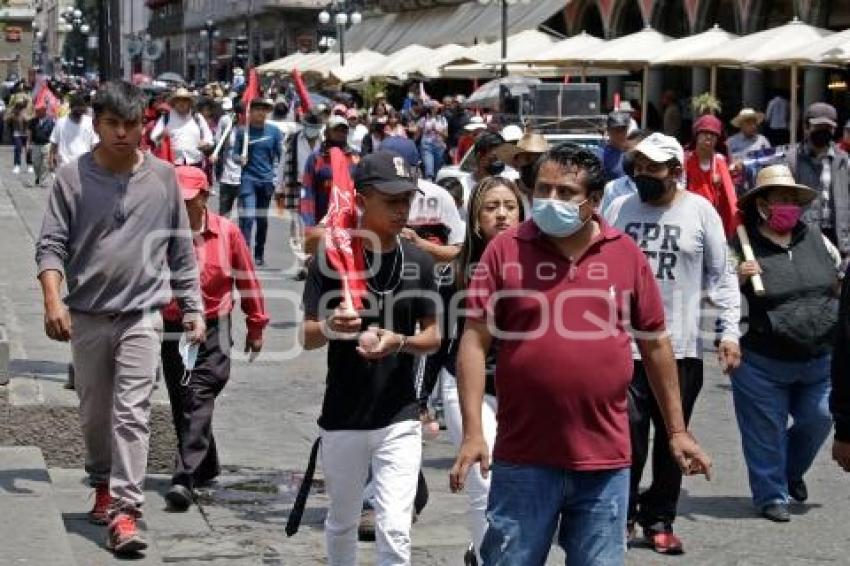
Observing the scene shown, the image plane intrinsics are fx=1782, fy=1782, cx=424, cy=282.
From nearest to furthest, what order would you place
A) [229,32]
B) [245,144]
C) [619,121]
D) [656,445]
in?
1. [656,445]
2. [619,121]
3. [245,144]
4. [229,32]

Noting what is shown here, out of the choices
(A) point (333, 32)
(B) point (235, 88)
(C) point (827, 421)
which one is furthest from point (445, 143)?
(A) point (333, 32)

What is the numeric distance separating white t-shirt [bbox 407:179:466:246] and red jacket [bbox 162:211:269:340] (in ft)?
3.22

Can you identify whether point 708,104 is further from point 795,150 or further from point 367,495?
point 367,495

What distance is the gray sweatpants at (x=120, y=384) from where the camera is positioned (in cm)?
692

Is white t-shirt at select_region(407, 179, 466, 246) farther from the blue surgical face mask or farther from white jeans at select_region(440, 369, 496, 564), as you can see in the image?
the blue surgical face mask

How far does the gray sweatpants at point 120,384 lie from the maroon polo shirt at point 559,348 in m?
2.11

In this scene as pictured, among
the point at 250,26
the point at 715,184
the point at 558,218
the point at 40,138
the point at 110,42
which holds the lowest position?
the point at 40,138

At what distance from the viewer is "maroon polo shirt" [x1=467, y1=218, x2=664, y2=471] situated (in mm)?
5188

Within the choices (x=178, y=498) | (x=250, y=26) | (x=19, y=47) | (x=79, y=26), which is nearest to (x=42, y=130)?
(x=178, y=498)

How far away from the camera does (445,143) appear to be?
2805 cm

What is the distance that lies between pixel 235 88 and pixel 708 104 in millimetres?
19634

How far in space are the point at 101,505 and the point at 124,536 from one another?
68 centimetres

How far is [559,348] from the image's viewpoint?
5.20 m

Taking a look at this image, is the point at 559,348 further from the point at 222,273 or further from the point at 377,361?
the point at 222,273
